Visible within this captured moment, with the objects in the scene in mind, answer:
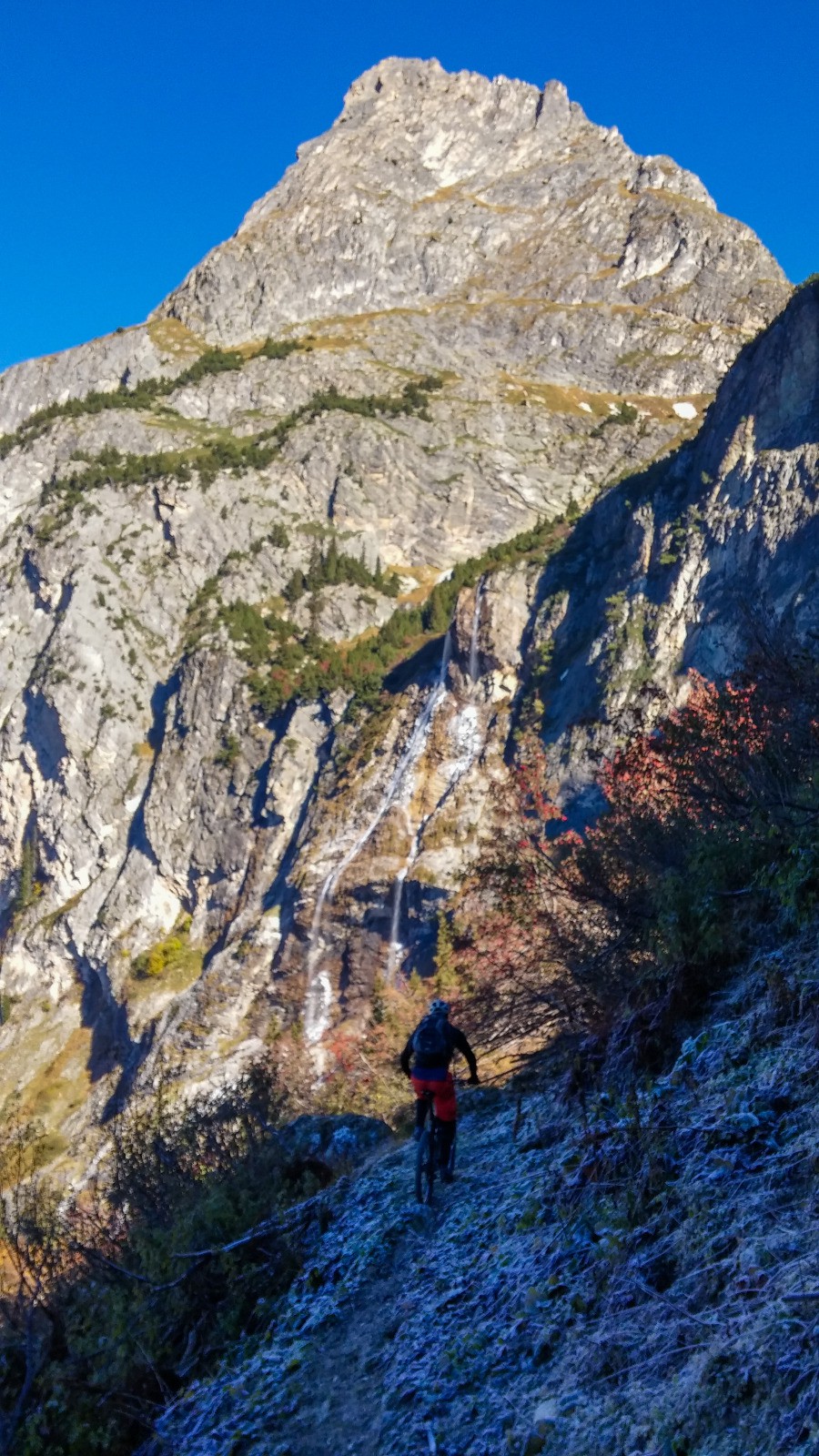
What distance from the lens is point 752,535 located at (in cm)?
3456

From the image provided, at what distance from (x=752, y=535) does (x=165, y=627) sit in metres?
40.0

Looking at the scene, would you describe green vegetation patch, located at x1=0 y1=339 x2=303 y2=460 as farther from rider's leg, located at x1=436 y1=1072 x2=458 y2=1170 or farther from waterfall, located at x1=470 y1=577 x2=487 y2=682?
rider's leg, located at x1=436 y1=1072 x2=458 y2=1170

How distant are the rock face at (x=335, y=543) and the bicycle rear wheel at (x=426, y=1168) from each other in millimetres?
13647

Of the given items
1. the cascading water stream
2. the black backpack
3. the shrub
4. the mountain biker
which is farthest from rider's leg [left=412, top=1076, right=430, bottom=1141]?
the cascading water stream

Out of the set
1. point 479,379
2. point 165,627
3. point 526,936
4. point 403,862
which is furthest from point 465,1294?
point 479,379

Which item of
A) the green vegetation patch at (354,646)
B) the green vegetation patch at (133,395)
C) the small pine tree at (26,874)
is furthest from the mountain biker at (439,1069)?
the green vegetation patch at (133,395)

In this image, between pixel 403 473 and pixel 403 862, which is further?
pixel 403 473

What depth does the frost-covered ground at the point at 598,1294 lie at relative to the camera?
3725mm

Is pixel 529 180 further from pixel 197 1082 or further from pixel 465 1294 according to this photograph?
pixel 465 1294

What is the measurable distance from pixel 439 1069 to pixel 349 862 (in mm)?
32375

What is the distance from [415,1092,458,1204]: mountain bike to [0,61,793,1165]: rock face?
44.6 ft

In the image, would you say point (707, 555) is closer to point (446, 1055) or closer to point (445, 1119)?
point (446, 1055)

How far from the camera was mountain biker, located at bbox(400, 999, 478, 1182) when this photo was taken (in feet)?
25.7

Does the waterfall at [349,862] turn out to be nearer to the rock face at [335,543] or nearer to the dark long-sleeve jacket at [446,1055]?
the rock face at [335,543]
